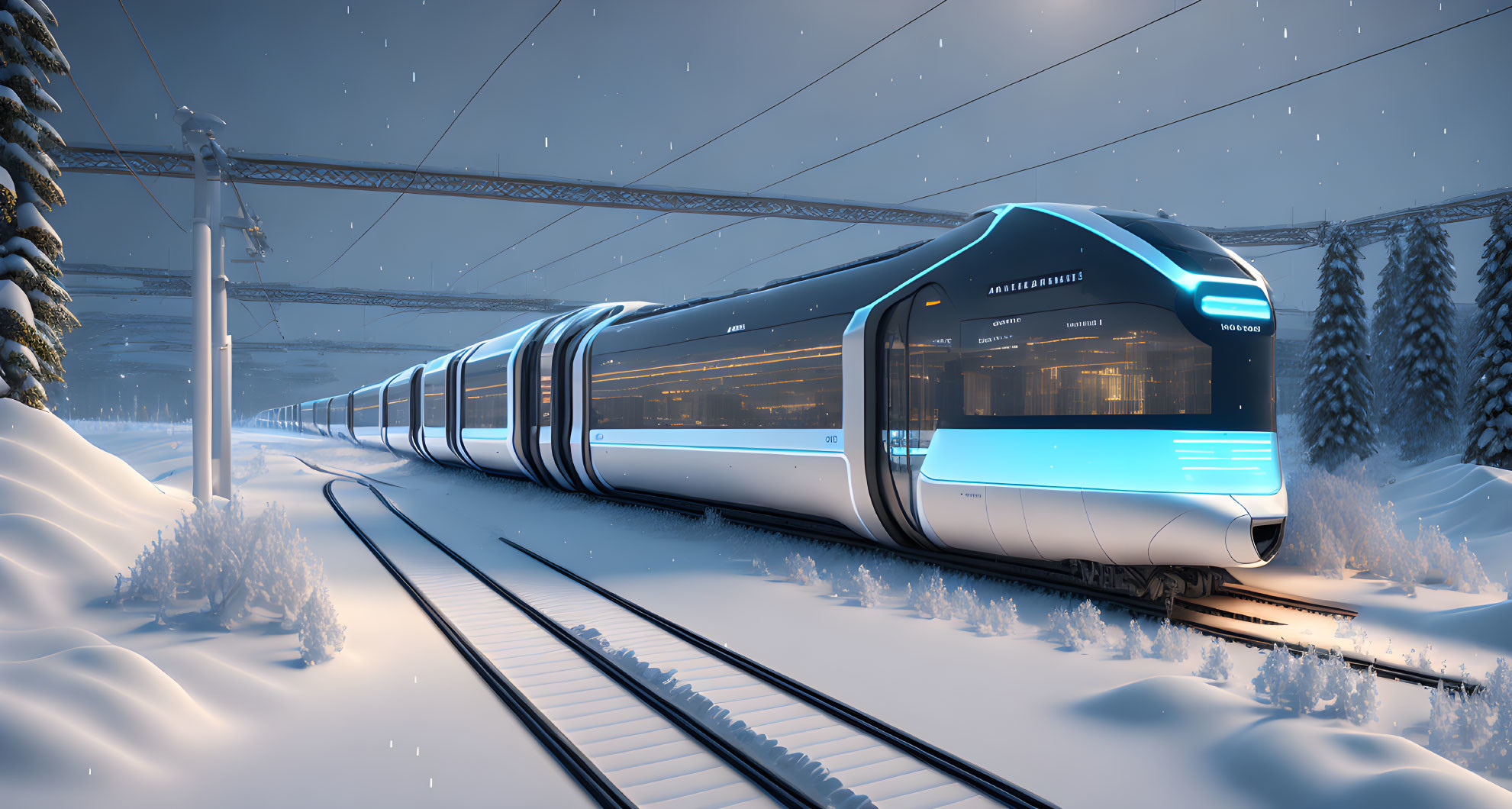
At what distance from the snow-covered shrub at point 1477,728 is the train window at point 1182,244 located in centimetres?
379

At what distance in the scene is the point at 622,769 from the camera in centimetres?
457

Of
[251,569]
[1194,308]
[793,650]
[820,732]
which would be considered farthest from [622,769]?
[1194,308]

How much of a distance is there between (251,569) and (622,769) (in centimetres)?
461

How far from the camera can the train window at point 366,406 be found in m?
37.4

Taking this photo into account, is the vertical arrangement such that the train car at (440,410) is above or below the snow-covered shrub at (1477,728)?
above

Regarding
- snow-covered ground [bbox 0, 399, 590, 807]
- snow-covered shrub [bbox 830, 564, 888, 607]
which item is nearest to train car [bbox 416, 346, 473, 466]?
snow-covered ground [bbox 0, 399, 590, 807]

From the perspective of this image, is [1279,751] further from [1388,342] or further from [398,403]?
[1388,342]

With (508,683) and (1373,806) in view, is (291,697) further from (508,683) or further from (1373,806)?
(1373,806)

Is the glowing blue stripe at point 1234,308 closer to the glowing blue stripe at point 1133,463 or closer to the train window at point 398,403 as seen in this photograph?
the glowing blue stripe at point 1133,463

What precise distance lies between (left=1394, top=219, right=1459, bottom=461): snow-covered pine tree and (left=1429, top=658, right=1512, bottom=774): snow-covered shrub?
2870 cm

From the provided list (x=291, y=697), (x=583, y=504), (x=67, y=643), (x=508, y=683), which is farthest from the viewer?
(x=583, y=504)

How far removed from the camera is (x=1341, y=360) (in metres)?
25.2

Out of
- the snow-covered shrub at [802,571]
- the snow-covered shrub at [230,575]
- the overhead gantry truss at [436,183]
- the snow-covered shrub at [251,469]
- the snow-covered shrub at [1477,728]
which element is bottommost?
the snow-covered shrub at [802,571]

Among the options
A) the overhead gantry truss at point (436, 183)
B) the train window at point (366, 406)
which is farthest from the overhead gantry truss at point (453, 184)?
the train window at point (366, 406)
